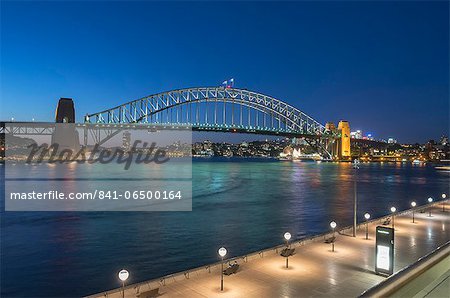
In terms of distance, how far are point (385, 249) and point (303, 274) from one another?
2.59 metres

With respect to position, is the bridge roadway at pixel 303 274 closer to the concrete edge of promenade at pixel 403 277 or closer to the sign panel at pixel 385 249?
the sign panel at pixel 385 249

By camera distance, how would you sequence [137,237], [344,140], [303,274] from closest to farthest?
[303,274] → [137,237] → [344,140]

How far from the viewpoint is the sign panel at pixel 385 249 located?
11069 mm

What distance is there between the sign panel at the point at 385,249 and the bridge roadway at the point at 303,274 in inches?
14.7

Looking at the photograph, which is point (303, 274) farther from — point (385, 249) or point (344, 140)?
point (344, 140)

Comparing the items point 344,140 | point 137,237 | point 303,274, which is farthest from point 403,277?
point 344,140

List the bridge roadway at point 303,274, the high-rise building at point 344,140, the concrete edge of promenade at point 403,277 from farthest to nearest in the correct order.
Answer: the high-rise building at point 344,140 < the bridge roadway at point 303,274 < the concrete edge of promenade at point 403,277

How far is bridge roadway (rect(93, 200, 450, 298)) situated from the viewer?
10133 mm

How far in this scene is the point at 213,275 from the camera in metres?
11.4

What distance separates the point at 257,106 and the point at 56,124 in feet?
197

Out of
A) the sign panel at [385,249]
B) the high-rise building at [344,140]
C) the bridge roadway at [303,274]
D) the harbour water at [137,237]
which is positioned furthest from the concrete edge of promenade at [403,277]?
the high-rise building at [344,140]

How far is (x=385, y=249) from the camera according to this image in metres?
11.2

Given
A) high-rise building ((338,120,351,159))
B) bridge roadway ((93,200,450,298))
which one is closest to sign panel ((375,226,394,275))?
bridge roadway ((93,200,450,298))

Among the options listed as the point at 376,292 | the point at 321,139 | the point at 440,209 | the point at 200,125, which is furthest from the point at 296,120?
the point at 376,292
